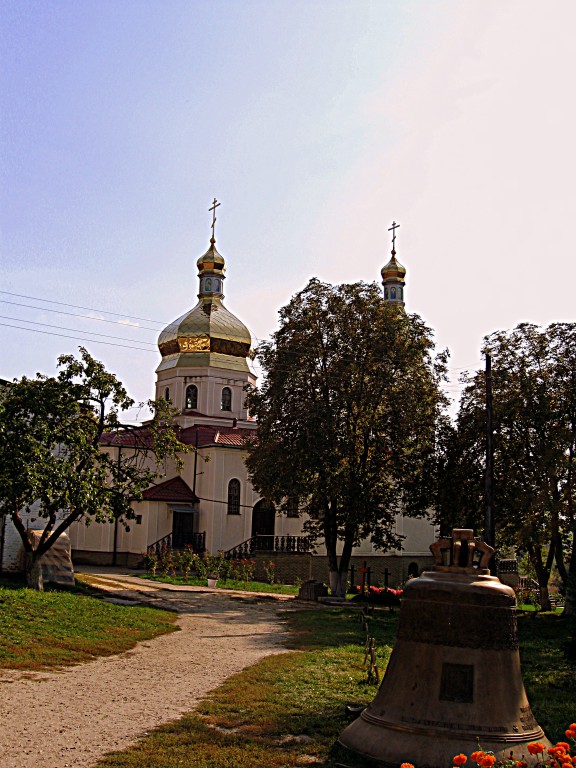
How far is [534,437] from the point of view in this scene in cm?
2703

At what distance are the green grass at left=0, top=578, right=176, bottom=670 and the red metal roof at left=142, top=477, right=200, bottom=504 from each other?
59.3 feet

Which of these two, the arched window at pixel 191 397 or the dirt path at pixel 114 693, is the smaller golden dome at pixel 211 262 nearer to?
the arched window at pixel 191 397

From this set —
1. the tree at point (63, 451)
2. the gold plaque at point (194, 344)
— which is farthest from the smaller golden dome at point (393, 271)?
the tree at point (63, 451)

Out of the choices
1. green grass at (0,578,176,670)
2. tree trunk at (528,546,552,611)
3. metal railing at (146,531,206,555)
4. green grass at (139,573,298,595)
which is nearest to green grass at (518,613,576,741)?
green grass at (0,578,176,670)

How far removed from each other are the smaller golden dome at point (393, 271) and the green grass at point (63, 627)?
39062 millimetres

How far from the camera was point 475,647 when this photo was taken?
7070 mm

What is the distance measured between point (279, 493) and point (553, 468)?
8.45 m

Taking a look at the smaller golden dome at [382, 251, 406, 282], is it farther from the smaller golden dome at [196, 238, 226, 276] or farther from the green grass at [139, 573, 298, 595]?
the green grass at [139, 573, 298, 595]

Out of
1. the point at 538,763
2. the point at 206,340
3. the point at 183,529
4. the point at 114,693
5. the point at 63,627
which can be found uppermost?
the point at 206,340

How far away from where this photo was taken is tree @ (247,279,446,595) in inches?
1086

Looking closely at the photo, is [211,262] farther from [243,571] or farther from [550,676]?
[550,676]

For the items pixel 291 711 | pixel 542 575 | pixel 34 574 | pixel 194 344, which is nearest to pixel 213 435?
pixel 194 344

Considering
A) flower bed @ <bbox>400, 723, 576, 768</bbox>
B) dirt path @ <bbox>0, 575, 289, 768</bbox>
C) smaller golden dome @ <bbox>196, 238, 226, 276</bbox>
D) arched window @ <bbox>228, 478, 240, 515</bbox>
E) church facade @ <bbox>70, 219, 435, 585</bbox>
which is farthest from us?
smaller golden dome @ <bbox>196, 238, 226, 276</bbox>

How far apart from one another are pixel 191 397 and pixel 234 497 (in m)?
6.32
